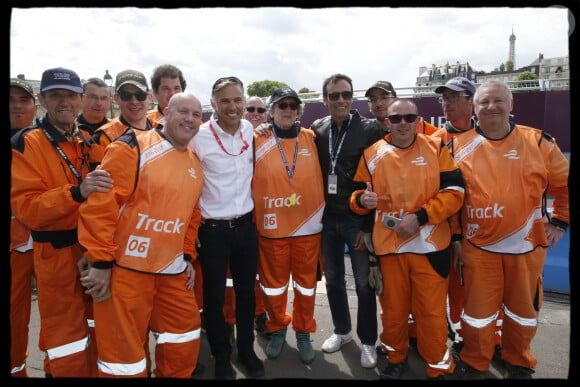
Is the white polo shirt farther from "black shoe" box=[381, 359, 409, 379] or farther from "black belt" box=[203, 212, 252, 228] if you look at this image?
"black shoe" box=[381, 359, 409, 379]

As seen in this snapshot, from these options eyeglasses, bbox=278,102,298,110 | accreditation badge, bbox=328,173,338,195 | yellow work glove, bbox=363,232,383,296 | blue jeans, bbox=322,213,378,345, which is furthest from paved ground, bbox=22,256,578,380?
eyeglasses, bbox=278,102,298,110

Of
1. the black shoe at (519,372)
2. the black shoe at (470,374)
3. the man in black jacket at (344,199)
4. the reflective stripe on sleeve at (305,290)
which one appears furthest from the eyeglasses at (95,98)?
the black shoe at (519,372)

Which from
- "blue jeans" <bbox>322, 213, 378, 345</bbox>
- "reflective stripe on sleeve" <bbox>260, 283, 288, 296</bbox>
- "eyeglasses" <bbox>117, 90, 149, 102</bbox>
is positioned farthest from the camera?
"reflective stripe on sleeve" <bbox>260, 283, 288, 296</bbox>

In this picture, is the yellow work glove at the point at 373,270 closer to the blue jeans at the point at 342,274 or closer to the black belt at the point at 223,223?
the blue jeans at the point at 342,274

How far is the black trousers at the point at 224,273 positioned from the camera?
311cm

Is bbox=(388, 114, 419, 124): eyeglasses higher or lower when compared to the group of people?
higher

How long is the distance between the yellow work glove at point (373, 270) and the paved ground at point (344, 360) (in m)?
0.85

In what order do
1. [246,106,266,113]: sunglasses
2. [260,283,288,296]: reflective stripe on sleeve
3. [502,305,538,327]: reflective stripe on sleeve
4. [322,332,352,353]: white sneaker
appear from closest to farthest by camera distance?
1. [502,305,538,327]: reflective stripe on sleeve
2. [260,283,288,296]: reflective stripe on sleeve
3. [322,332,352,353]: white sneaker
4. [246,106,266,113]: sunglasses

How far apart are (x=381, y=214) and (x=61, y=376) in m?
2.95

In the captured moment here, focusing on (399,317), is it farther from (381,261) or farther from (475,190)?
(475,190)

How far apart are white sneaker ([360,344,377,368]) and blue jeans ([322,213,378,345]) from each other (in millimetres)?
53

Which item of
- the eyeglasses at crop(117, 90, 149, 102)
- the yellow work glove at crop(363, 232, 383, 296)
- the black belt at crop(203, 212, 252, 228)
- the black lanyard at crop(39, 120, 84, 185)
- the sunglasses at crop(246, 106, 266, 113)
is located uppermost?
the eyeglasses at crop(117, 90, 149, 102)

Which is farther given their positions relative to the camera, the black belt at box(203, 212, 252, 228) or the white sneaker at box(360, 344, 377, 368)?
the white sneaker at box(360, 344, 377, 368)

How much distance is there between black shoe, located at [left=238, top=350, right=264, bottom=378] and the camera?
10.8ft
